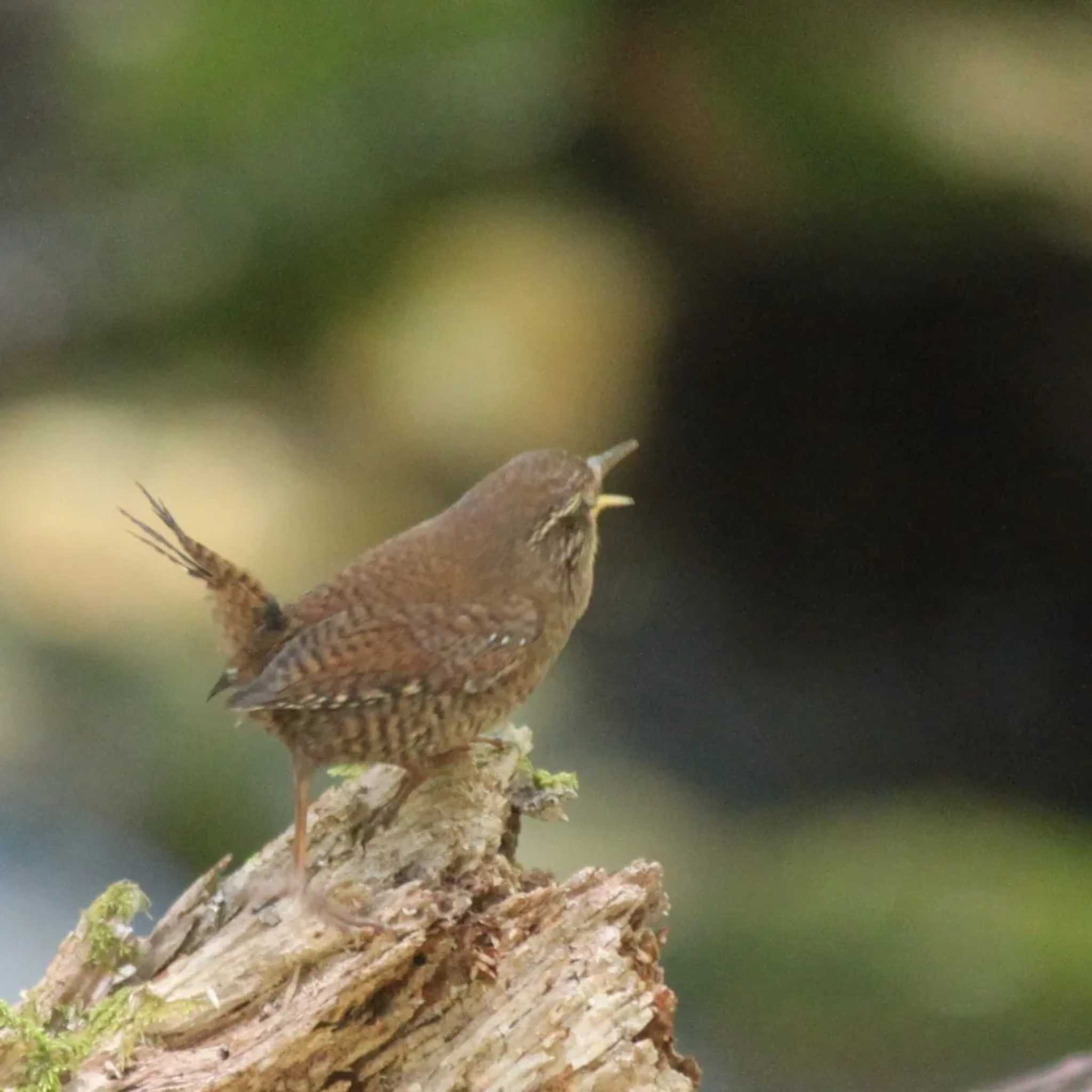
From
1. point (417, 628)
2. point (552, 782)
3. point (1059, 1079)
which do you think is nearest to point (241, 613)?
point (417, 628)

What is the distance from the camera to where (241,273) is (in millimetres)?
3412

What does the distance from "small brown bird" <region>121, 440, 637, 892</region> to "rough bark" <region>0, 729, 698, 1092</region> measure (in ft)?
0.51

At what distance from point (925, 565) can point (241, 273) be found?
1.85 metres

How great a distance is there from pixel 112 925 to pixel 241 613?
454 millimetres

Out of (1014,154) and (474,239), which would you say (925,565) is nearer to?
(1014,154)

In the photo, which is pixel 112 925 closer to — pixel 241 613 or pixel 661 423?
pixel 241 613

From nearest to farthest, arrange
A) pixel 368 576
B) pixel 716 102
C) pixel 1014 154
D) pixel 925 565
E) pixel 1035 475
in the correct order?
pixel 368 576 → pixel 1014 154 → pixel 716 102 → pixel 1035 475 → pixel 925 565

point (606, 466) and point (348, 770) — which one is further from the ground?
point (606, 466)

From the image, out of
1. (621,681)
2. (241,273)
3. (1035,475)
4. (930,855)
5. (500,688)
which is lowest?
(500,688)

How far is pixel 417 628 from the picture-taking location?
1.90m

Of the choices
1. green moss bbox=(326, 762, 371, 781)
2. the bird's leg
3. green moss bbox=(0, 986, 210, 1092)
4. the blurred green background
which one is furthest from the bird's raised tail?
the blurred green background

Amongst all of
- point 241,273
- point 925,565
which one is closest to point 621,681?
point 925,565

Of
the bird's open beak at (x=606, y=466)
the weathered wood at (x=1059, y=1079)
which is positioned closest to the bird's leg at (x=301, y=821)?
the bird's open beak at (x=606, y=466)

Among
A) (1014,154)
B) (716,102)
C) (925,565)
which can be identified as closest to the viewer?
(1014,154)
